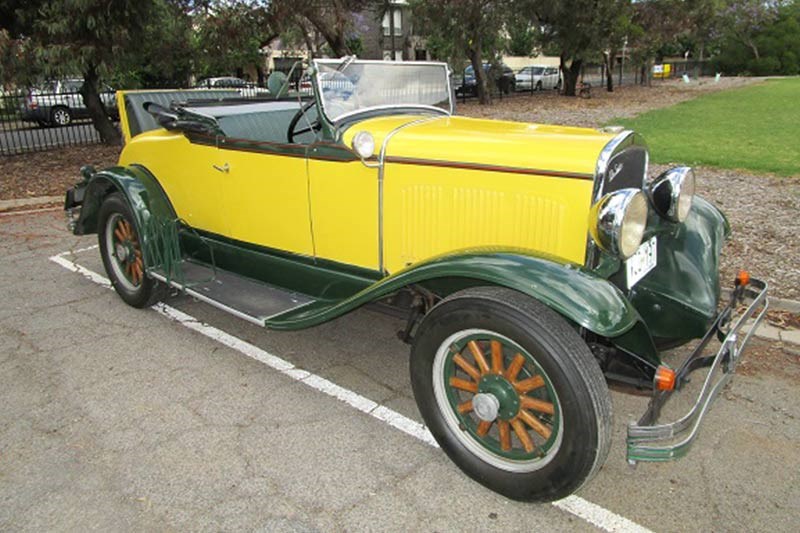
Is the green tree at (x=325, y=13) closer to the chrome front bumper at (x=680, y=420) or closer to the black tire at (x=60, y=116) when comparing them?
the black tire at (x=60, y=116)

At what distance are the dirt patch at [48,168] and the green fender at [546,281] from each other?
26.7ft

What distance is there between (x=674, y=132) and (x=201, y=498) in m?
13.5

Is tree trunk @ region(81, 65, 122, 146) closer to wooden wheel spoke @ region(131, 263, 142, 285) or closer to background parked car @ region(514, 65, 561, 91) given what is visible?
wooden wheel spoke @ region(131, 263, 142, 285)

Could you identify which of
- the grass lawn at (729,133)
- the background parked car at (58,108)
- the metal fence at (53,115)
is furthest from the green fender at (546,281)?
the background parked car at (58,108)

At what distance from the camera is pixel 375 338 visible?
4000mm

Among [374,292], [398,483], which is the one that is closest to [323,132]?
[374,292]

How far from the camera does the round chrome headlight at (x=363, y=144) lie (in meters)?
2.93

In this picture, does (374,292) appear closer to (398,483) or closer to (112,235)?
(398,483)

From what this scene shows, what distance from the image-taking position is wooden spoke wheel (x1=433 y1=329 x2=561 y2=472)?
93.0 inches

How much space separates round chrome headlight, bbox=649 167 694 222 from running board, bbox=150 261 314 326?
198 centimetres

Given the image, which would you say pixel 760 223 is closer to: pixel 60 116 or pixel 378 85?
pixel 378 85

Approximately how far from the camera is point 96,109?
12039mm

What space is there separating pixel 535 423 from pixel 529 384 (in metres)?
0.16

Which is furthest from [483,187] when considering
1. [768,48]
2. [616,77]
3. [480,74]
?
[768,48]
